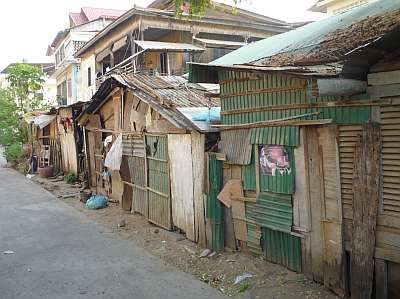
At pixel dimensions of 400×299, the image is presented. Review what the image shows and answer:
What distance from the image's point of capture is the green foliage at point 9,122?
27.1 meters

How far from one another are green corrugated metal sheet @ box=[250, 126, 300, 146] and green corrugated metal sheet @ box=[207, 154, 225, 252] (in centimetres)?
108

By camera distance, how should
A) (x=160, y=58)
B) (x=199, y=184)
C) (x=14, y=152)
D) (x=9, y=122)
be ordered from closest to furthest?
1. (x=199, y=184)
2. (x=160, y=58)
3. (x=14, y=152)
4. (x=9, y=122)

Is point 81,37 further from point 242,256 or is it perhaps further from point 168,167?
point 242,256

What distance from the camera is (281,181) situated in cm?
641

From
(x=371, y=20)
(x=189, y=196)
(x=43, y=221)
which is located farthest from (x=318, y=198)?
(x=43, y=221)

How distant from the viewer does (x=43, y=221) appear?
11367mm

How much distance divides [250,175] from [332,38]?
2.46 meters

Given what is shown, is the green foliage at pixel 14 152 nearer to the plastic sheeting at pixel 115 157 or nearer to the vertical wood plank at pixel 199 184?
the plastic sheeting at pixel 115 157

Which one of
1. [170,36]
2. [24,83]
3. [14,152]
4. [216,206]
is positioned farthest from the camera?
[24,83]

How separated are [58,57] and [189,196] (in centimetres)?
3161

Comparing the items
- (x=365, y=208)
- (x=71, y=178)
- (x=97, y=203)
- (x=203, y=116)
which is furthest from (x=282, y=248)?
(x=71, y=178)

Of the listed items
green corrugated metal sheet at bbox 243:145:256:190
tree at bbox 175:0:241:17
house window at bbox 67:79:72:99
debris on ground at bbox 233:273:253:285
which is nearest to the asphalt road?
debris on ground at bbox 233:273:253:285

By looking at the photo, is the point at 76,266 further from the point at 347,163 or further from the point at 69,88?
the point at 69,88

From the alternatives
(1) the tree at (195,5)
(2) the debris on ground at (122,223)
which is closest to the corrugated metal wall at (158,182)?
(2) the debris on ground at (122,223)
